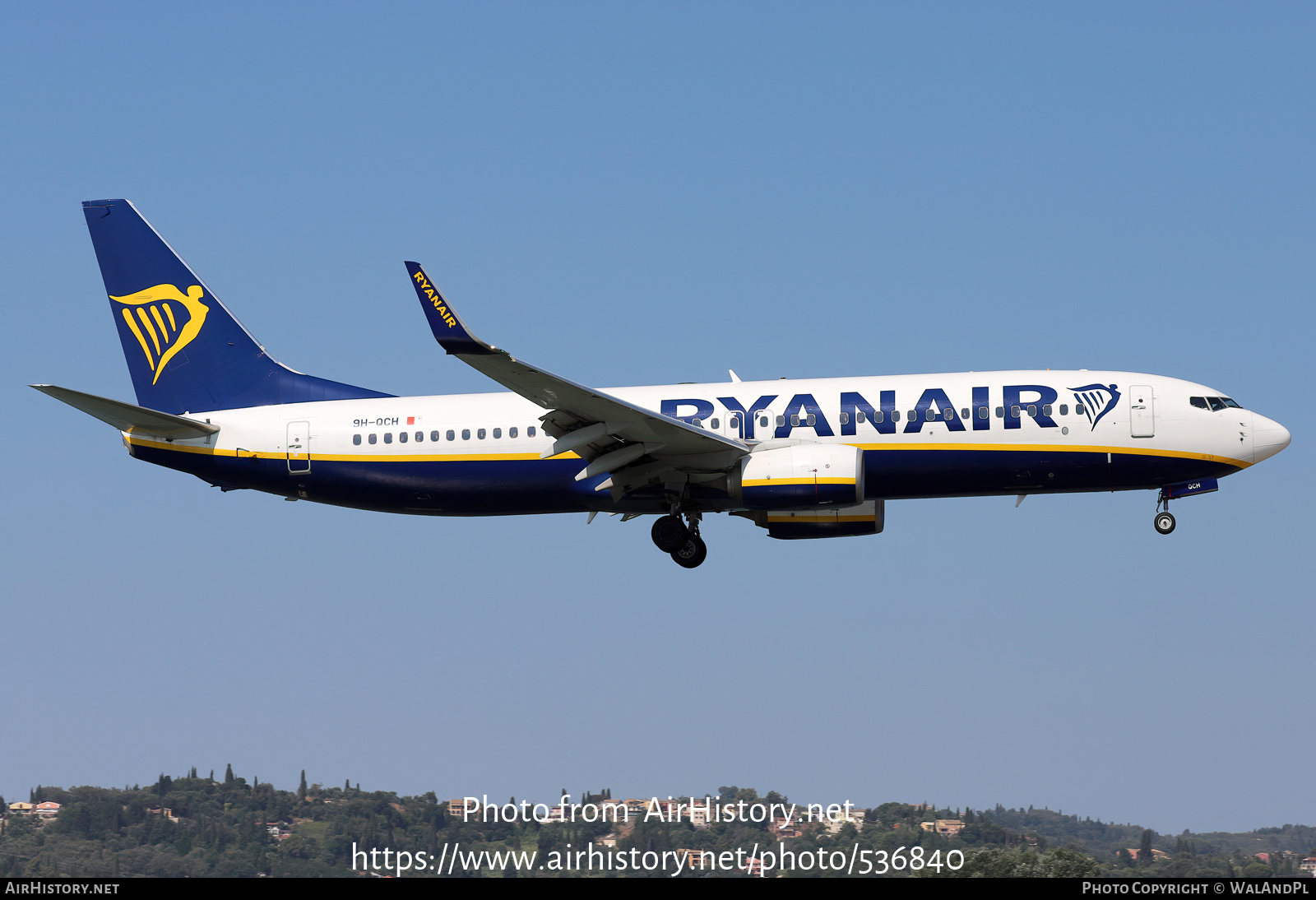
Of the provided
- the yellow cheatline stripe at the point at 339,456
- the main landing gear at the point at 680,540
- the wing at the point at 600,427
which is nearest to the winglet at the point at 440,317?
the wing at the point at 600,427

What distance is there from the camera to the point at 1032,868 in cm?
4369

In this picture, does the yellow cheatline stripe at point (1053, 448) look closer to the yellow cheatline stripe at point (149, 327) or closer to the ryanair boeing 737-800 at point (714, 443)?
the ryanair boeing 737-800 at point (714, 443)

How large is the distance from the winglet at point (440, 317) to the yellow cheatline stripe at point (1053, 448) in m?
10.7

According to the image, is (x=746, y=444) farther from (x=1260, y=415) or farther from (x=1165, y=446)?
(x=1260, y=415)

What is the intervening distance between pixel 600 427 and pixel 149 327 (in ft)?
53.1

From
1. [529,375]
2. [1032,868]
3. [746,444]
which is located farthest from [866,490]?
[1032,868]

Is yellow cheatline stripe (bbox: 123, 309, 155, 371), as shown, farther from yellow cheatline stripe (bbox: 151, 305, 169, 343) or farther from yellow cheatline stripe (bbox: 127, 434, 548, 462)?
yellow cheatline stripe (bbox: 127, 434, 548, 462)

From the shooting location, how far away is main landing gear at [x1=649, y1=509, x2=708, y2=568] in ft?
120

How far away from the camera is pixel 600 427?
110 feet

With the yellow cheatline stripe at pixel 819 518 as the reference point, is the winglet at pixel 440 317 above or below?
above

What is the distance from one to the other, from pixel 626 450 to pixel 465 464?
4.78 meters

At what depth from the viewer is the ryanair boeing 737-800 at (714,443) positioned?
112 ft

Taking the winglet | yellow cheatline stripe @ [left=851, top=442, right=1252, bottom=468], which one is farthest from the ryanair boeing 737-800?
the winglet
